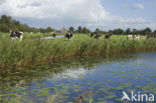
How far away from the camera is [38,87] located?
984 cm

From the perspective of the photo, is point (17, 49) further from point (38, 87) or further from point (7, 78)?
point (38, 87)

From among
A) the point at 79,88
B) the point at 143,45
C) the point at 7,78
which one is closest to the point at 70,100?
the point at 79,88

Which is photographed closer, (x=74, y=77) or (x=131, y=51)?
(x=74, y=77)

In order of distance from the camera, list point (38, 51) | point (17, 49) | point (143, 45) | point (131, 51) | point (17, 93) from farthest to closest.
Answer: point (143, 45), point (131, 51), point (38, 51), point (17, 49), point (17, 93)

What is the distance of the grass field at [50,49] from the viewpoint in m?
14.4

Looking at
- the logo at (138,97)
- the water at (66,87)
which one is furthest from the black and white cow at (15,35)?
the logo at (138,97)

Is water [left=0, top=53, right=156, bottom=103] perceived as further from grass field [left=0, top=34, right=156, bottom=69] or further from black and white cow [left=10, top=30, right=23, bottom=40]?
black and white cow [left=10, top=30, right=23, bottom=40]

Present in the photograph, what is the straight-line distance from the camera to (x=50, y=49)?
18703 mm

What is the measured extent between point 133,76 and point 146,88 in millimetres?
2815

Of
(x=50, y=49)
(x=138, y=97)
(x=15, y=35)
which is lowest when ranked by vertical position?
(x=138, y=97)

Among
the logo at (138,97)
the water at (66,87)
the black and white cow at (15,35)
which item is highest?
the black and white cow at (15,35)

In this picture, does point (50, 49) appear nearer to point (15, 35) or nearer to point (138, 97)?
point (138, 97)

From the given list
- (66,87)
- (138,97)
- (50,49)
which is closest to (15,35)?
(50,49)

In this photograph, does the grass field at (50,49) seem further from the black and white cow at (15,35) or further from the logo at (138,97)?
the black and white cow at (15,35)
